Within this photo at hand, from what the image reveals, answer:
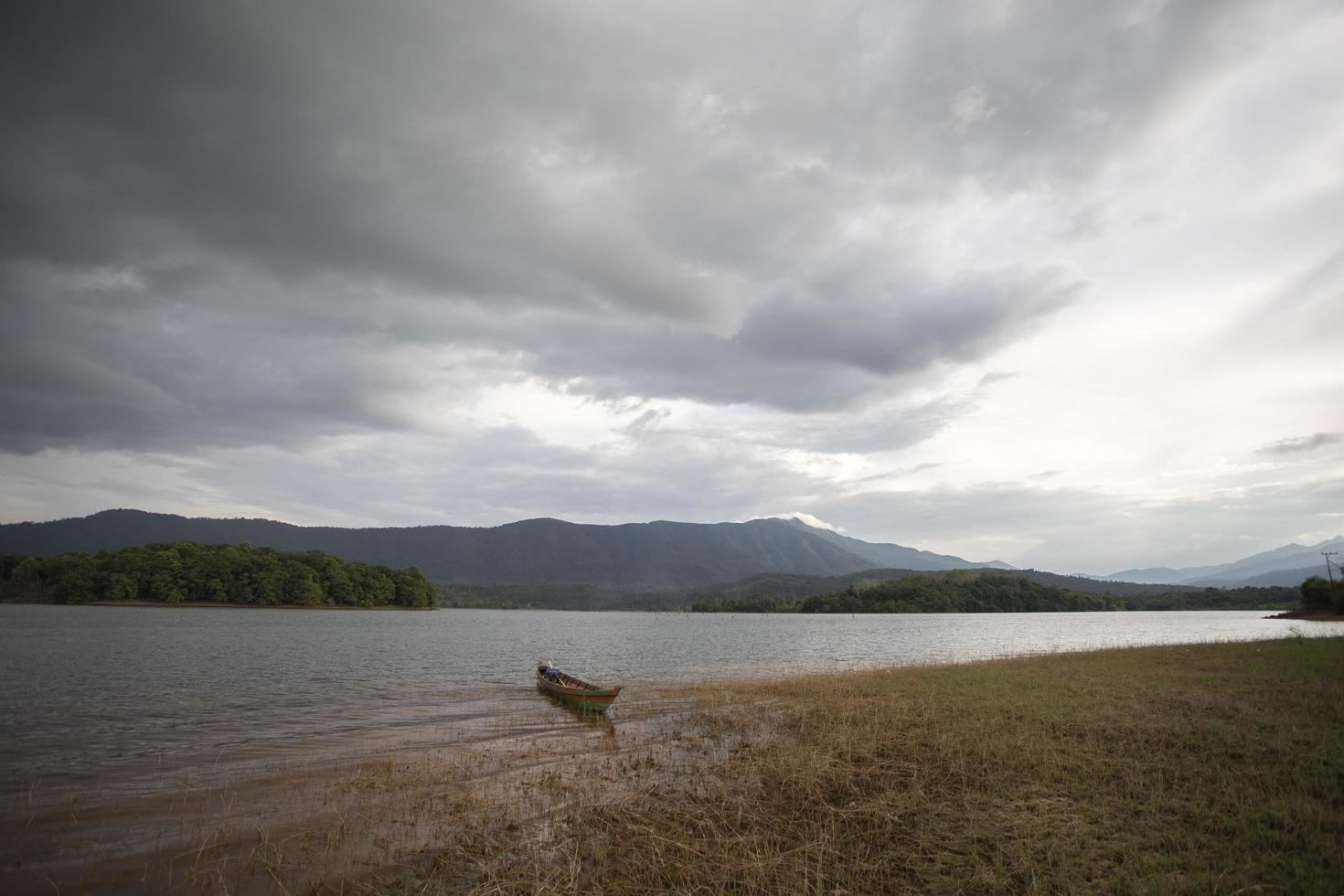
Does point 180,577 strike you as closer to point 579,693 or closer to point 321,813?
point 579,693

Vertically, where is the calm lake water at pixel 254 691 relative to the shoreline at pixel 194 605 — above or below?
above

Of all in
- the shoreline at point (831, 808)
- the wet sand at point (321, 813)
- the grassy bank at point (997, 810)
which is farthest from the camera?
the wet sand at point (321, 813)

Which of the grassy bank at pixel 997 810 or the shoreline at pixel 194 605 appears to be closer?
the grassy bank at pixel 997 810

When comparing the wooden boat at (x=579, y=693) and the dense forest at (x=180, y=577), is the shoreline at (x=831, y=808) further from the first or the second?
the dense forest at (x=180, y=577)

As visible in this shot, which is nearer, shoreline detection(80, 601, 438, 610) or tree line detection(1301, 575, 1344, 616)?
tree line detection(1301, 575, 1344, 616)

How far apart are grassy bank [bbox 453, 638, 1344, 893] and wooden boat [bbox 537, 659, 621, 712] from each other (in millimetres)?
7553

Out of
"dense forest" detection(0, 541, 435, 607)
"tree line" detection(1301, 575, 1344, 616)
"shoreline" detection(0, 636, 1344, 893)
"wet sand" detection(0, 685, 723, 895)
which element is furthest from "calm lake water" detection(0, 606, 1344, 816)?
"dense forest" detection(0, 541, 435, 607)

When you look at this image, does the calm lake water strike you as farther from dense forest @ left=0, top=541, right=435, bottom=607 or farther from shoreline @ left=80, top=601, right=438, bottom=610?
A: dense forest @ left=0, top=541, right=435, bottom=607

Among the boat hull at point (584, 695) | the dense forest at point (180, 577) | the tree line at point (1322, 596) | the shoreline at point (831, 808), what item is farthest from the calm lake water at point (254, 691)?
the dense forest at point (180, 577)

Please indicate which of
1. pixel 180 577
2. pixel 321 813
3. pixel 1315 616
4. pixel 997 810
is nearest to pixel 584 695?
pixel 321 813

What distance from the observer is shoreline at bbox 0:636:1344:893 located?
875 cm

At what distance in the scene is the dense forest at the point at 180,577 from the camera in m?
130

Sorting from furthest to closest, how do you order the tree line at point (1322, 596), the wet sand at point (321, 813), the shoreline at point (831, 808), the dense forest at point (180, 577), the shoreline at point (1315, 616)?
the dense forest at point (180, 577) → the tree line at point (1322, 596) → the shoreline at point (1315, 616) → the wet sand at point (321, 813) → the shoreline at point (831, 808)

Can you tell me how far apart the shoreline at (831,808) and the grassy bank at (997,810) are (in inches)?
2.0
